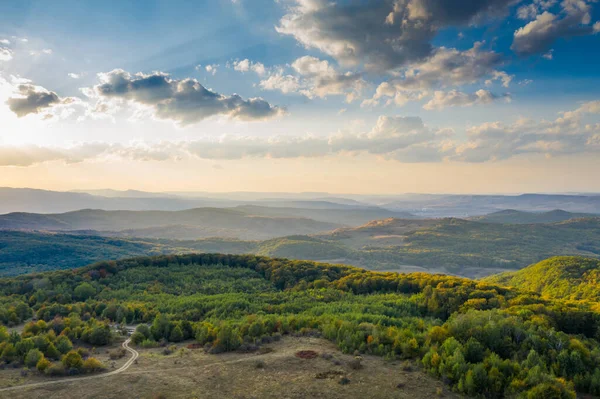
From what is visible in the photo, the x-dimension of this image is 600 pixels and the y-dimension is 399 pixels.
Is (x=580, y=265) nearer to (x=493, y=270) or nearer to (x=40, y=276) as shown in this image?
(x=493, y=270)

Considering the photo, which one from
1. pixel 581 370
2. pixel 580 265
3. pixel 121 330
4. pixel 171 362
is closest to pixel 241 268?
pixel 121 330

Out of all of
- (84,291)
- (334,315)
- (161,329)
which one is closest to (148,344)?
(161,329)

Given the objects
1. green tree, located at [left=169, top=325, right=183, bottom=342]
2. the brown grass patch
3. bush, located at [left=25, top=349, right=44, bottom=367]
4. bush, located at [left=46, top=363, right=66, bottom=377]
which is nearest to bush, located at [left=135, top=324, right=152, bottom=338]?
green tree, located at [left=169, top=325, right=183, bottom=342]

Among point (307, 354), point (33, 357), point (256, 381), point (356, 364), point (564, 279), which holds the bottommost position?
point (564, 279)

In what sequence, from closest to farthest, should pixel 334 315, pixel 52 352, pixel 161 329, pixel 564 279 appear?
pixel 52 352 < pixel 161 329 < pixel 334 315 < pixel 564 279

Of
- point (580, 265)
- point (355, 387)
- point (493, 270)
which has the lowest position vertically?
point (493, 270)

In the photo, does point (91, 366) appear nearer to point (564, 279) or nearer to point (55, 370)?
point (55, 370)

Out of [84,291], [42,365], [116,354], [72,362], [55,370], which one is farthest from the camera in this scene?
[84,291]
